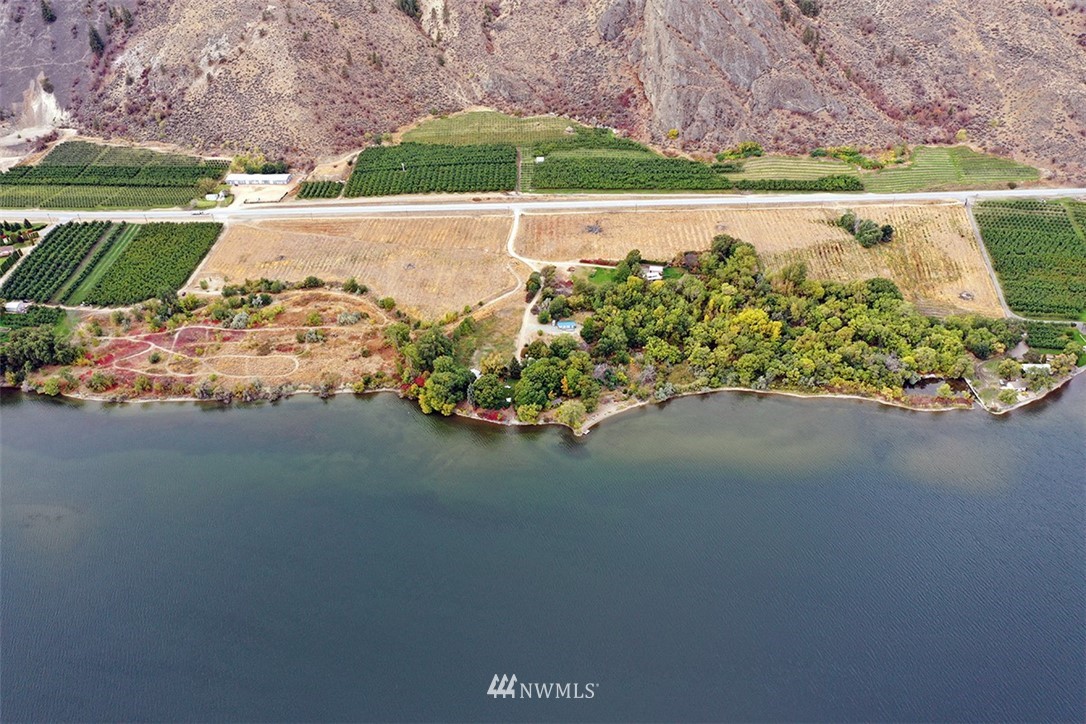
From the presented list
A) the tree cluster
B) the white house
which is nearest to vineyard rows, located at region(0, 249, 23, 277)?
the white house

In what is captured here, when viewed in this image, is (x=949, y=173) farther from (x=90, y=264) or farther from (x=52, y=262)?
(x=52, y=262)

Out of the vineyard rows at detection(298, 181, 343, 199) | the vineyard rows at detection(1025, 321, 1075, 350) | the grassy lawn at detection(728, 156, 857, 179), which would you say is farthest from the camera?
the grassy lawn at detection(728, 156, 857, 179)

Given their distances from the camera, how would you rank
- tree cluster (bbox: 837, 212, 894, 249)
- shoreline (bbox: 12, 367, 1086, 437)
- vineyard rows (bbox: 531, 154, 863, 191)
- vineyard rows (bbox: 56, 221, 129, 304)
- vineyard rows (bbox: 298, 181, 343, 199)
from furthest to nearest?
vineyard rows (bbox: 298, 181, 343, 199)
vineyard rows (bbox: 531, 154, 863, 191)
tree cluster (bbox: 837, 212, 894, 249)
vineyard rows (bbox: 56, 221, 129, 304)
shoreline (bbox: 12, 367, 1086, 437)

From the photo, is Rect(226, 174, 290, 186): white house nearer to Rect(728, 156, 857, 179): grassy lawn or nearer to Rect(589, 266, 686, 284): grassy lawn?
Rect(589, 266, 686, 284): grassy lawn

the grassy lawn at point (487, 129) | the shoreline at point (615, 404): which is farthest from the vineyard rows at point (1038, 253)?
the grassy lawn at point (487, 129)

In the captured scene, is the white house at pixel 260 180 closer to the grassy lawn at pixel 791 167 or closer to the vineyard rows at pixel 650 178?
the vineyard rows at pixel 650 178

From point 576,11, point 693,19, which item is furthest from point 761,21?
point 576,11

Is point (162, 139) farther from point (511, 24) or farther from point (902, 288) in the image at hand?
point (902, 288)
